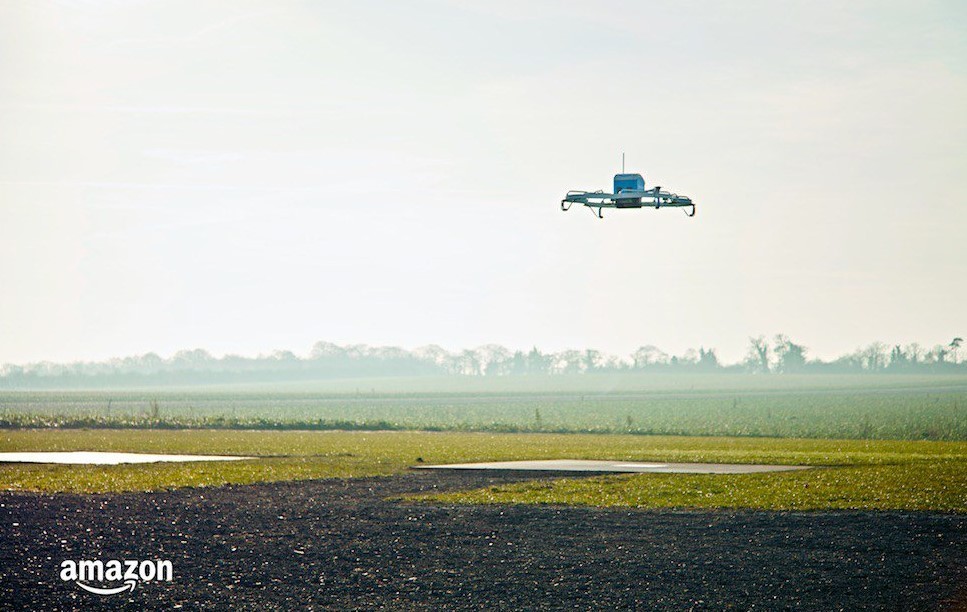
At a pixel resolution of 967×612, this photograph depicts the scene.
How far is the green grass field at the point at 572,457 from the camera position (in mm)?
23297

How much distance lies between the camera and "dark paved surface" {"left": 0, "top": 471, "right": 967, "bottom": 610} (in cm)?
1416

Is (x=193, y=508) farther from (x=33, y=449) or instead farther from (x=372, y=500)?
(x=33, y=449)

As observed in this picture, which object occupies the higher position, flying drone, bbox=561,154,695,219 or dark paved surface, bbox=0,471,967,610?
flying drone, bbox=561,154,695,219

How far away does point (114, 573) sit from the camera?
51.5 ft

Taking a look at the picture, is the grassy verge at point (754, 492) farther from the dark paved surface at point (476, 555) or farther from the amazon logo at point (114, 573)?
the amazon logo at point (114, 573)

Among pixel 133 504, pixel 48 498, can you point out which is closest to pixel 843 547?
pixel 133 504

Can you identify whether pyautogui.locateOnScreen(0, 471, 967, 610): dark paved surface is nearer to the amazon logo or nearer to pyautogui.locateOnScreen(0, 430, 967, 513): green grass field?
the amazon logo

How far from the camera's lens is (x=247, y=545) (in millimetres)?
17703

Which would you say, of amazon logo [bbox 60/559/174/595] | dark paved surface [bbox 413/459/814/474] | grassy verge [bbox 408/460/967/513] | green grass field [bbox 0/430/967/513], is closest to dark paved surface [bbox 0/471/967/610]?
amazon logo [bbox 60/559/174/595]

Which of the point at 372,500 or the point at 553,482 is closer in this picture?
the point at 372,500

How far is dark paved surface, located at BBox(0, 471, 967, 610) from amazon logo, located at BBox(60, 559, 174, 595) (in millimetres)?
212

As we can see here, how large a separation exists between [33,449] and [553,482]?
21664 millimetres

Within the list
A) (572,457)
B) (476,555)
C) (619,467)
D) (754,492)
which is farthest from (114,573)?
(572,457)

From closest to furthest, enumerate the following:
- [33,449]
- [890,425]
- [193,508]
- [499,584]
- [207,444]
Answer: [499,584] < [193,508] < [33,449] < [207,444] < [890,425]
